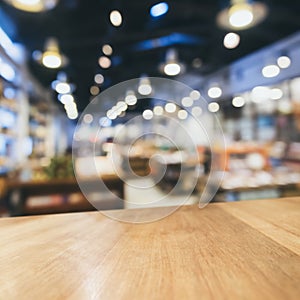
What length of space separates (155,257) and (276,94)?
6.22 meters

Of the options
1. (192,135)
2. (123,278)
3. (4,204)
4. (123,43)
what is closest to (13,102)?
(123,43)

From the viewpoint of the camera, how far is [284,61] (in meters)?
5.40

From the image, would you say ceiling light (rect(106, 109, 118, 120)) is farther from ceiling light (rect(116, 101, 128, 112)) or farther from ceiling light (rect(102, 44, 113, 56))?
ceiling light (rect(102, 44, 113, 56))

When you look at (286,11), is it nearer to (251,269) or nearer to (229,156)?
(229,156)

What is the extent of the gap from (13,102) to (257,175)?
5670mm

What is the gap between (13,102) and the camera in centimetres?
586

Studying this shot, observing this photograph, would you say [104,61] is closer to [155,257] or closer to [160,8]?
[160,8]

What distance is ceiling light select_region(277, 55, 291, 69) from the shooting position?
17.5ft

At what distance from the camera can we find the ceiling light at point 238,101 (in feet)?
23.3

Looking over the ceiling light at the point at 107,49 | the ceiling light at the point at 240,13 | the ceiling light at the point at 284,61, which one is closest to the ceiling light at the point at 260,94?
the ceiling light at the point at 284,61

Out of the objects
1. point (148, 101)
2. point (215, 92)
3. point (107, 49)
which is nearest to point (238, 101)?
point (215, 92)

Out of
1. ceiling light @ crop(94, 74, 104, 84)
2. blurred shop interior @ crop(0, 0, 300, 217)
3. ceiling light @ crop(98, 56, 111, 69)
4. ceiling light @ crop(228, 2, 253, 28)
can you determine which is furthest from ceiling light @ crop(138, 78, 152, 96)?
ceiling light @ crop(94, 74, 104, 84)

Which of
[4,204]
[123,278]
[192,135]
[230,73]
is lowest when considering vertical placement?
[4,204]

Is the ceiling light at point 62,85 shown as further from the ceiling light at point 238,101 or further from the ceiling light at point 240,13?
the ceiling light at point 238,101
